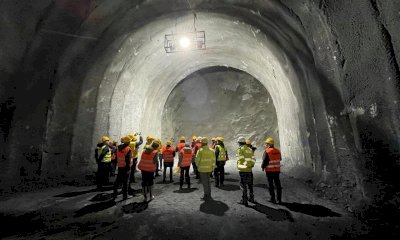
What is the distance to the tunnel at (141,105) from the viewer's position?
4.72 m

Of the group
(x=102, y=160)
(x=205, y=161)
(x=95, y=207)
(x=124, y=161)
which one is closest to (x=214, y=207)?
(x=205, y=161)

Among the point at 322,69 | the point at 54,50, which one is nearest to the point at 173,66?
the point at 54,50

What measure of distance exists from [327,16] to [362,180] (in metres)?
3.66

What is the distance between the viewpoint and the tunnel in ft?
15.5

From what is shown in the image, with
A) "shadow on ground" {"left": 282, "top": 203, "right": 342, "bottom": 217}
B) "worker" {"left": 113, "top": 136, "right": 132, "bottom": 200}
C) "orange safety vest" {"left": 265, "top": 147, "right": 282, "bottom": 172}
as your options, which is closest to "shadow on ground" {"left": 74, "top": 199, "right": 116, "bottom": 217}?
"worker" {"left": 113, "top": 136, "right": 132, "bottom": 200}

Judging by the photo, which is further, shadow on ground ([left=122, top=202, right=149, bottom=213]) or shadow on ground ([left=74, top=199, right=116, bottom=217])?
shadow on ground ([left=122, top=202, right=149, bottom=213])

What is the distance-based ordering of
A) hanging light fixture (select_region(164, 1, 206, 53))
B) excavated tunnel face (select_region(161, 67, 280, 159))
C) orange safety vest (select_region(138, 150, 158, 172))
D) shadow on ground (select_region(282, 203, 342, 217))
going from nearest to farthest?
shadow on ground (select_region(282, 203, 342, 217))
orange safety vest (select_region(138, 150, 158, 172))
hanging light fixture (select_region(164, 1, 206, 53))
excavated tunnel face (select_region(161, 67, 280, 159))

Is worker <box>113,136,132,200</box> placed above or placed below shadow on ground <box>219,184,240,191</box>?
above

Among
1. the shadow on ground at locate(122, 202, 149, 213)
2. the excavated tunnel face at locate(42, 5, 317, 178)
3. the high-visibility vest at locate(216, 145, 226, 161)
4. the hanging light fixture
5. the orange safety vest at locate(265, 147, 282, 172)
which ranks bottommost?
the shadow on ground at locate(122, 202, 149, 213)

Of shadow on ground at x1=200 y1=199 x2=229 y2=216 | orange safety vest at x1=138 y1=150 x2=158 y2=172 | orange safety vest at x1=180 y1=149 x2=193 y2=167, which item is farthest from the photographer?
orange safety vest at x1=180 y1=149 x2=193 y2=167

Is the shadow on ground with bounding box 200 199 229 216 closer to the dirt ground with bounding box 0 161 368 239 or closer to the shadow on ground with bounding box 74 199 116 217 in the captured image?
the dirt ground with bounding box 0 161 368 239

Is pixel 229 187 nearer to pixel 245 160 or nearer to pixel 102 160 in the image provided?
pixel 245 160

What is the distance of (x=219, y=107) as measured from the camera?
2255cm

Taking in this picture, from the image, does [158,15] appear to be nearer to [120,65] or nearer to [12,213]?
[120,65]
